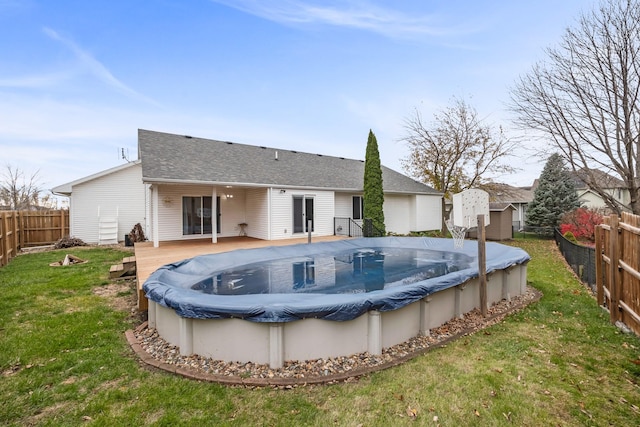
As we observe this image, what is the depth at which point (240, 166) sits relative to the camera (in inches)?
502

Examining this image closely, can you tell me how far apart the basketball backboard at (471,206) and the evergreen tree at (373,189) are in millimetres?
8005

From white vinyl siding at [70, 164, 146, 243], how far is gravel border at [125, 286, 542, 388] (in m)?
12.0

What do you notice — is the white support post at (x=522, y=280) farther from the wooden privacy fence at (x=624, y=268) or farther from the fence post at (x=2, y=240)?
the fence post at (x=2, y=240)

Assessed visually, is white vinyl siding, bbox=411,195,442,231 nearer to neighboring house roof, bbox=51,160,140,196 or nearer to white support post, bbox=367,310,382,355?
white support post, bbox=367,310,382,355

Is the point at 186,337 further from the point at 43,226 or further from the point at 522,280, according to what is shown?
the point at 43,226

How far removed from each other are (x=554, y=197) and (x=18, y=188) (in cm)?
3903

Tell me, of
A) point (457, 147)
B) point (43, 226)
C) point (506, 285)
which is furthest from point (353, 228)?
point (43, 226)

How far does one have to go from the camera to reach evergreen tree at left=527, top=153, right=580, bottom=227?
17531 mm

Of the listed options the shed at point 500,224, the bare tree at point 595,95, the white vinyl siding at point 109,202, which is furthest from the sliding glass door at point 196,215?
the shed at point 500,224

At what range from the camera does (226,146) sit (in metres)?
14.6

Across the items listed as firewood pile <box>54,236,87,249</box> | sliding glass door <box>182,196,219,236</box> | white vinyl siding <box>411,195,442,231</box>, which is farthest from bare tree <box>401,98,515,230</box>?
firewood pile <box>54,236,87,249</box>

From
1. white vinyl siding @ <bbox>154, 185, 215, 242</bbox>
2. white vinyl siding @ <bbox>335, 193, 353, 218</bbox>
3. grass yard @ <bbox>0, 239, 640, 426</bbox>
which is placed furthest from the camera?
white vinyl siding @ <bbox>335, 193, 353, 218</bbox>

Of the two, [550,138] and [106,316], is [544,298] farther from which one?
[106,316]

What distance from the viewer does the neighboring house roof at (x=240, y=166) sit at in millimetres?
10547
